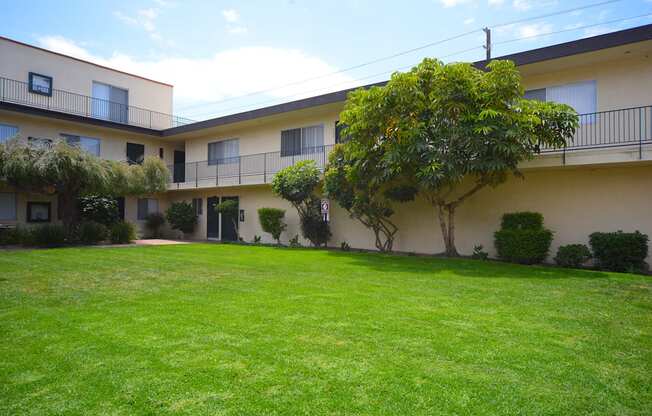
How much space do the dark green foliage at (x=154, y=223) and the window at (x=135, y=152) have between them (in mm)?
2823

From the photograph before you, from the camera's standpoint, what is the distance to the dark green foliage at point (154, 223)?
22.1 meters

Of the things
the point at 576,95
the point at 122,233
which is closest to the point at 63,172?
the point at 122,233

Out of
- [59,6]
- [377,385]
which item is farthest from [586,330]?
[59,6]

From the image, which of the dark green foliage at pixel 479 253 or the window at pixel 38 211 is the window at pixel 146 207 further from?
the dark green foliage at pixel 479 253

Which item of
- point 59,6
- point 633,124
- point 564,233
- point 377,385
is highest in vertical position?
point 59,6

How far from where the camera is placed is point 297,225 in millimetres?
18484

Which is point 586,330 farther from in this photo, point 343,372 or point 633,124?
Result: point 633,124

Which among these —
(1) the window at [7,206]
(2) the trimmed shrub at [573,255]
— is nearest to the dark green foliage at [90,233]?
(1) the window at [7,206]

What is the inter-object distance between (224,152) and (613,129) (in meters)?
16.4

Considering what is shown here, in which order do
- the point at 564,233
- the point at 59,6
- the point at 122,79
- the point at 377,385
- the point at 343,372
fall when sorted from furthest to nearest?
the point at 122,79 → the point at 564,233 → the point at 59,6 → the point at 343,372 → the point at 377,385

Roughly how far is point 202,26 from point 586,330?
12546 millimetres

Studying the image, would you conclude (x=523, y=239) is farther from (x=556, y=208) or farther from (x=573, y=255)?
(x=556, y=208)

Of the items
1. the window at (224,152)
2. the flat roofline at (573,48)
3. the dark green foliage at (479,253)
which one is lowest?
the dark green foliage at (479,253)

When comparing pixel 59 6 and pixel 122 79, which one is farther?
pixel 122 79
